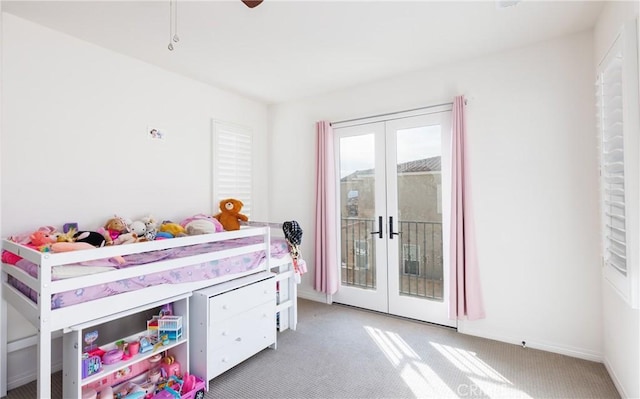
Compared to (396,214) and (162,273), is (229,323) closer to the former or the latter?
(162,273)

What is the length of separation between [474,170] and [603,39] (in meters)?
1.21

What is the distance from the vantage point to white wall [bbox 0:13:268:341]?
6.98ft

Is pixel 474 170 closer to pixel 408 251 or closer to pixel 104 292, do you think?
pixel 408 251

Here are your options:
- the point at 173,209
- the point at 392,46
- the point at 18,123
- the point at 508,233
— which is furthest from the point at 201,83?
the point at 508,233

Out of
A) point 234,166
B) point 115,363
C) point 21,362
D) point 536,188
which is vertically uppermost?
point 234,166

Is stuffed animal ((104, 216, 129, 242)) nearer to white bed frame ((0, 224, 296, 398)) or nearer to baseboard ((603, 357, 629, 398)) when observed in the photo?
white bed frame ((0, 224, 296, 398))

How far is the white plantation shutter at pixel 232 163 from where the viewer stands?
137 inches

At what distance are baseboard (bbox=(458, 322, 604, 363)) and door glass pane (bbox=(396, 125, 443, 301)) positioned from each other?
398 millimetres

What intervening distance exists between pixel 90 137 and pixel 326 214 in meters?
2.31

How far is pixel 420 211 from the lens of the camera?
316cm

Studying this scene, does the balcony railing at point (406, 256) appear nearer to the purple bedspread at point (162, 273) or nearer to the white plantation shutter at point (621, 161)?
the purple bedspread at point (162, 273)

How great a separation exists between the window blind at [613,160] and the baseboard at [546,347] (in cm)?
85

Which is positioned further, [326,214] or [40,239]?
[326,214]

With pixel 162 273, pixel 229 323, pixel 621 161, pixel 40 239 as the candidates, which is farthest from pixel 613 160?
pixel 40 239
